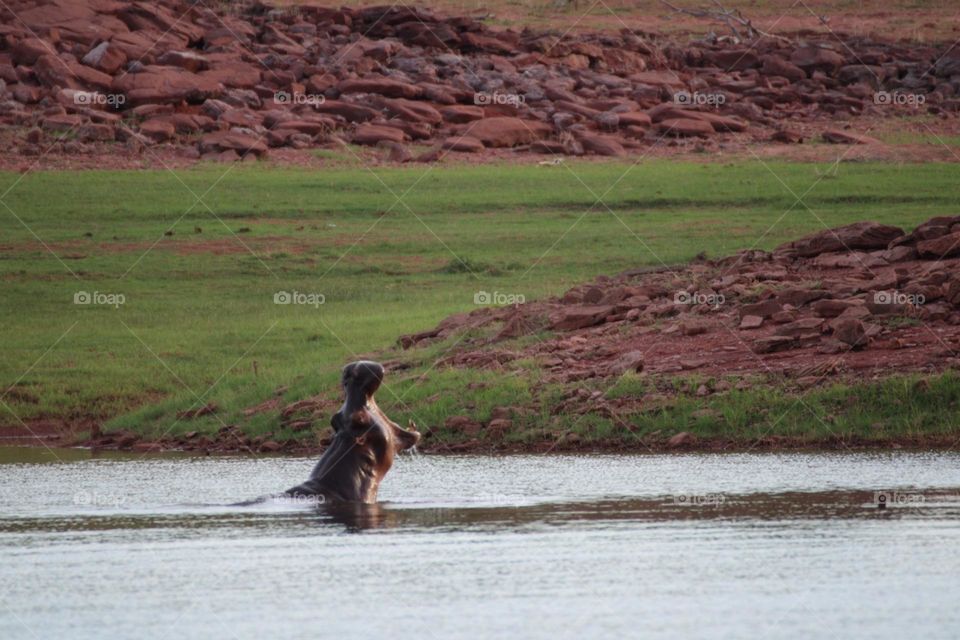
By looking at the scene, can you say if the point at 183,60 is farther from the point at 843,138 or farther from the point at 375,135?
the point at 843,138

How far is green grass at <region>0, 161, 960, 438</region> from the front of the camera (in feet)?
76.0

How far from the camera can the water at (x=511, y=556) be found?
368 inches

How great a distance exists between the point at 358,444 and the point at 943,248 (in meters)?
11.2

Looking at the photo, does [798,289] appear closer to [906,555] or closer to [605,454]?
[605,454]

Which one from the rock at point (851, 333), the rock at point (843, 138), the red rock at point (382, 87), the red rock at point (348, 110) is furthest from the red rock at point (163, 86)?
the rock at point (851, 333)

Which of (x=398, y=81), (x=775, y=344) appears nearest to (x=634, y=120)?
(x=398, y=81)

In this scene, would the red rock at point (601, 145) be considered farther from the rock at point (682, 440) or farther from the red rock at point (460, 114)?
the rock at point (682, 440)

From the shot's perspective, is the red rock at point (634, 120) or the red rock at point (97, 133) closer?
the red rock at point (97, 133)

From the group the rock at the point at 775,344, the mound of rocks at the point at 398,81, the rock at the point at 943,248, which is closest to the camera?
the rock at the point at 775,344

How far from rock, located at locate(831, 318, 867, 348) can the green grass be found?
306 centimetres

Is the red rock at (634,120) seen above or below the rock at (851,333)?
above

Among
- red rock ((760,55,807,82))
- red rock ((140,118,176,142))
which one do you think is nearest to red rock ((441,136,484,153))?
red rock ((140,118,176,142))

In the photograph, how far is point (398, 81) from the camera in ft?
164

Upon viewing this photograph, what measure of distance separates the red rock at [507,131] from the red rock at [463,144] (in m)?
0.46
